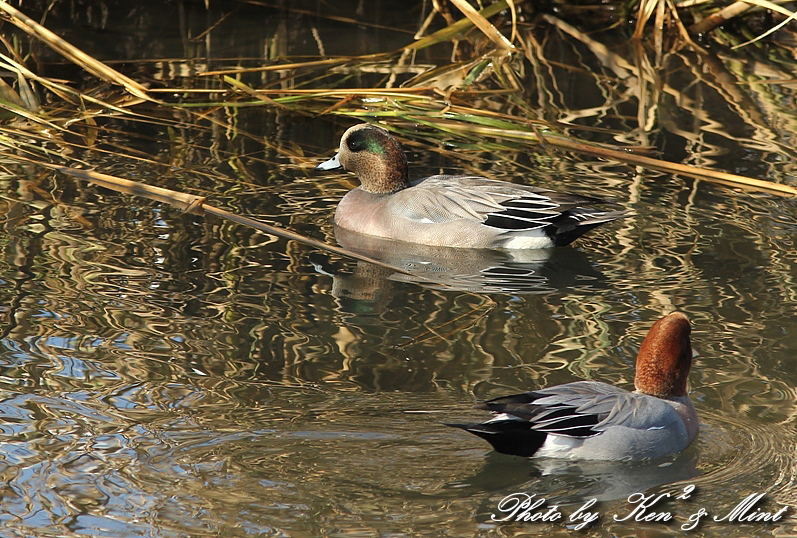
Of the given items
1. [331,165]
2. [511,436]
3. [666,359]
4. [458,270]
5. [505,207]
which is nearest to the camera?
[511,436]

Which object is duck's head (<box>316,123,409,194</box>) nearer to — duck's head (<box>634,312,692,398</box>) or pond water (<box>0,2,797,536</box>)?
pond water (<box>0,2,797,536</box>)

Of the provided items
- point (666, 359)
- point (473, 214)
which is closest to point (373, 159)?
point (473, 214)

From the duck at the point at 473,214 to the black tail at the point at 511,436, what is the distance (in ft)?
8.28

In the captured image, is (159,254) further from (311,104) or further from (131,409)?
(311,104)

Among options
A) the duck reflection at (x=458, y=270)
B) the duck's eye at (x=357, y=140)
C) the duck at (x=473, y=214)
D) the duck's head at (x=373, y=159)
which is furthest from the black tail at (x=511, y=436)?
the duck's eye at (x=357, y=140)

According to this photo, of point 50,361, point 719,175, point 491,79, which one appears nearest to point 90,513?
point 50,361

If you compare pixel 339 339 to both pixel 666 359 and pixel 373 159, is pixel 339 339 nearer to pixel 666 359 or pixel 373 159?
pixel 666 359

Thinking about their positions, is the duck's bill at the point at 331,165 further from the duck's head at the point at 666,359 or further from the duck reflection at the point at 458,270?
the duck's head at the point at 666,359

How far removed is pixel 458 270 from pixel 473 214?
46 cm

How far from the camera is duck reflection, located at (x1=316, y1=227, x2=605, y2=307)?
5926 millimetres

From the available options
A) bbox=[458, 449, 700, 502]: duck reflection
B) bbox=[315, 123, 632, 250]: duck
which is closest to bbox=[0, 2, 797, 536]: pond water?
bbox=[458, 449, 700, 502]: duck reflection

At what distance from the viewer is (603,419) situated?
163 inches

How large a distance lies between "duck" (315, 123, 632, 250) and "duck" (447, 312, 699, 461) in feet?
6.86

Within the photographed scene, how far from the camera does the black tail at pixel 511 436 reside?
3999 mm
